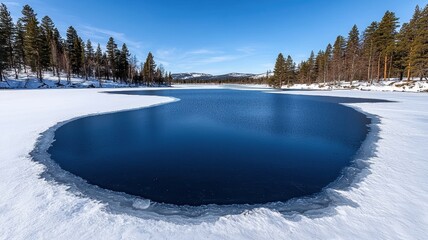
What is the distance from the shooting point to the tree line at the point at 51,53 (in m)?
42.8

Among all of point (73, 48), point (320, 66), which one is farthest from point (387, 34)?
point (73, 48)

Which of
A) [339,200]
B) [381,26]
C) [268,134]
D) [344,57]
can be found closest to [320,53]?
[344,57]

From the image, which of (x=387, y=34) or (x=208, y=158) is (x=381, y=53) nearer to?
(x=387, y=34)

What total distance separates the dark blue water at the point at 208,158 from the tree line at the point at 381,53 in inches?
1348

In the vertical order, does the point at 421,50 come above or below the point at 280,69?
below

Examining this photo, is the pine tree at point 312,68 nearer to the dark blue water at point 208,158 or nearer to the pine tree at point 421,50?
the pine tree at point 421,50

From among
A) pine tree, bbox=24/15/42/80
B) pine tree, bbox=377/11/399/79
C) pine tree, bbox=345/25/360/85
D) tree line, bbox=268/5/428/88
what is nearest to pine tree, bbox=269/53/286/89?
tree line, bbox=268/5/428/88

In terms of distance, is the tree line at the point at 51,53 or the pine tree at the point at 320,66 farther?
the pine tree at the point at 320,66

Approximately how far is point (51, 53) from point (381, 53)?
7678 cm

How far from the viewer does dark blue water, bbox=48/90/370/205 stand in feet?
15.9

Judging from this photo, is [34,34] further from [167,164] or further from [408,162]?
[408,162]

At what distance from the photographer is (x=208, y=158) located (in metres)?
6.82

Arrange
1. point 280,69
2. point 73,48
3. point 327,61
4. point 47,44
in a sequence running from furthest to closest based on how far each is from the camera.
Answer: point 280,69, point 327,61, point 73,48, point 47,44

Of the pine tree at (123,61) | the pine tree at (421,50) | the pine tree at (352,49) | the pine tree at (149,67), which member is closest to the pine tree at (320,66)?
the pine tree at (352,49)
